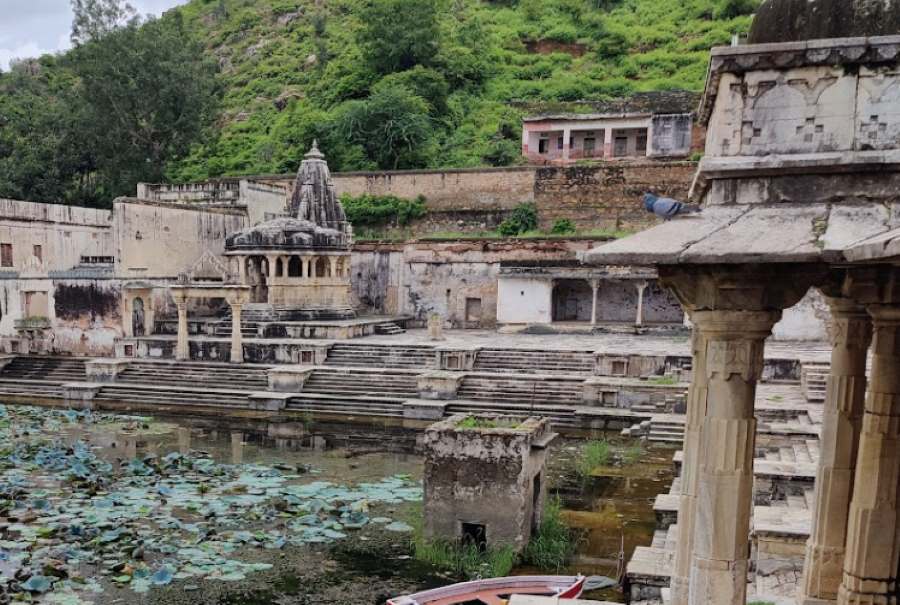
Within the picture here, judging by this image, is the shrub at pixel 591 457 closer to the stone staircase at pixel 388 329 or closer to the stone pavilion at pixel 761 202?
the stone pavilion at pixel 761 202

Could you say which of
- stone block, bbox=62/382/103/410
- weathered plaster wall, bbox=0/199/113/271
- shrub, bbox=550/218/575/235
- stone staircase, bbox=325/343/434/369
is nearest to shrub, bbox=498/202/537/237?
shrub, bbox=550/218/575/235

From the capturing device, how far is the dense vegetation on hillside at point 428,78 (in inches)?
1439

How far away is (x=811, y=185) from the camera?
4.45m

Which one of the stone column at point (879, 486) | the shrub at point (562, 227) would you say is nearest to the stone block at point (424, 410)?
the stone column at point (879, 486)

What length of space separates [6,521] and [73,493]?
4.31 ft

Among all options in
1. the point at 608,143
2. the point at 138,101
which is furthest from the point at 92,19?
the point at 608,143

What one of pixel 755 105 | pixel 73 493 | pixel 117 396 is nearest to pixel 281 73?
pixel 117 396

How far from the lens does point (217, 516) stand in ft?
35.4

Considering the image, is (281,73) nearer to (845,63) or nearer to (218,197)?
(218,197)

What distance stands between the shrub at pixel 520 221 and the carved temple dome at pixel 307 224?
23.9 ft

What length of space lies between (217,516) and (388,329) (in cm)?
1479

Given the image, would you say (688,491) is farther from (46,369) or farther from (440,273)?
(440,273)

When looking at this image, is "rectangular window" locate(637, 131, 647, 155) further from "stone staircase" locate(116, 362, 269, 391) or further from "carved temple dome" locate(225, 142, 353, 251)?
"stone staircase" locate(116, 362, 269, 391)

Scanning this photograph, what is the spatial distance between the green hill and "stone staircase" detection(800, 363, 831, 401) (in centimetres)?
2181
